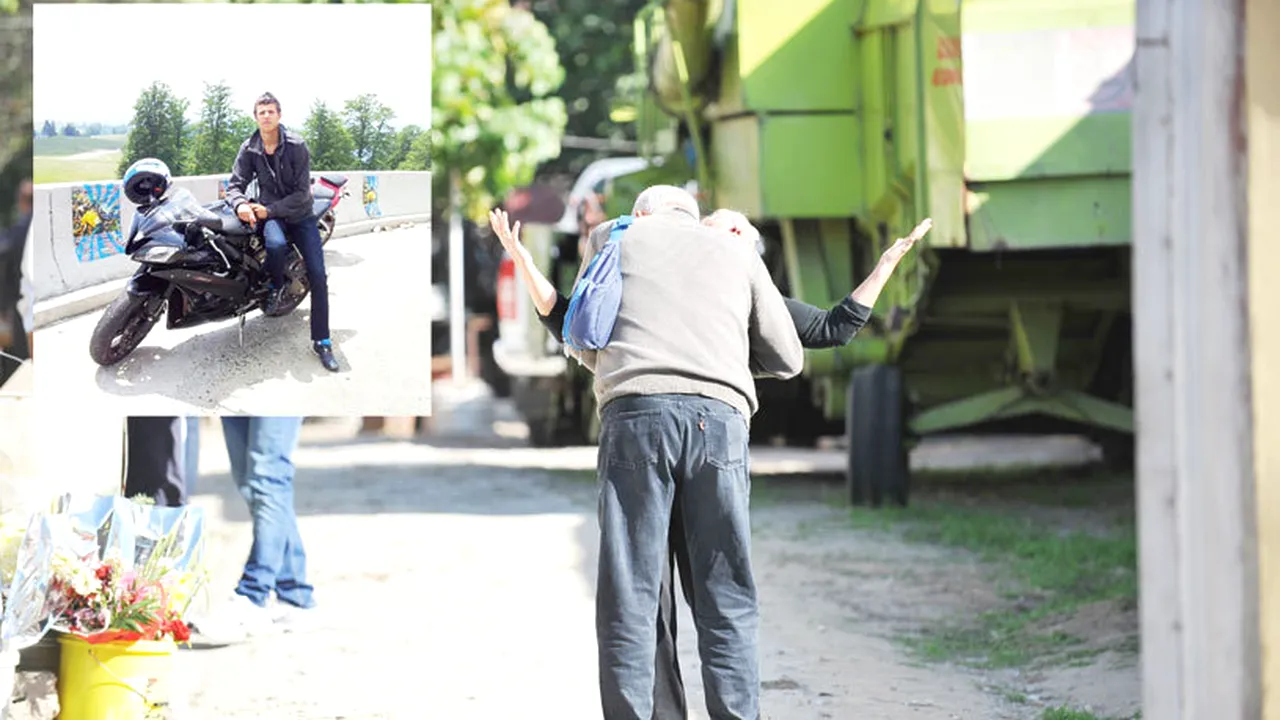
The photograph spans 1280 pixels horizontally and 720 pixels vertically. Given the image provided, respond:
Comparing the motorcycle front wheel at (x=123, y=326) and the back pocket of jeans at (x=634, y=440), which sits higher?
the motorcycle front wheel at (x=123, y=326)

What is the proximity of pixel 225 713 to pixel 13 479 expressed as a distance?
97cm

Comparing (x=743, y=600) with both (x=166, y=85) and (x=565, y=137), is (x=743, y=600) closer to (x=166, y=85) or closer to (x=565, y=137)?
(x=166, y=85)

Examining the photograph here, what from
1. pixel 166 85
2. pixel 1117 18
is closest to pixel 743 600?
pixel 166 85

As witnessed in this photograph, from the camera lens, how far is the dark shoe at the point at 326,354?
20.8ft

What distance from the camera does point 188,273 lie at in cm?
641

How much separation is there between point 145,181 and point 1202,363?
3.38m

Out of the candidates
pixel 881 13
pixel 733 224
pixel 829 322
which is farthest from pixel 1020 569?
pixel 733 224

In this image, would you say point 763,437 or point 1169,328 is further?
point 763,437

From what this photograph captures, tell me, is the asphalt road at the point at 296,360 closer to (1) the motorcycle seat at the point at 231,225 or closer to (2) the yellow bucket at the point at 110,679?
(1) the motorcycle seat at the point at 231,225

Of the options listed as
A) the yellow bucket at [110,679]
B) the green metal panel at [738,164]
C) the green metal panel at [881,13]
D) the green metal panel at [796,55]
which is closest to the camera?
the yellow bucket at [110,679]

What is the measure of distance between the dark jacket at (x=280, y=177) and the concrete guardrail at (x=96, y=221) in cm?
5

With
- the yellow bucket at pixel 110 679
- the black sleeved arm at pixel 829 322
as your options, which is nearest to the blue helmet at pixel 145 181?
the yellow bucket at pixel 110 679

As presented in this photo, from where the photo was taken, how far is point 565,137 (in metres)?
25.7

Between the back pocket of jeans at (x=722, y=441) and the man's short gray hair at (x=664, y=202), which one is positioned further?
the man's short gray hair at (x=664, y=202)
